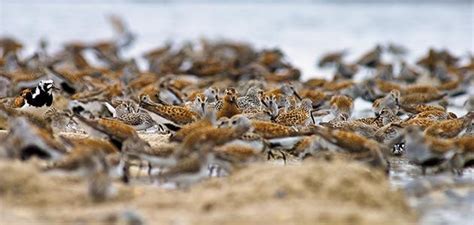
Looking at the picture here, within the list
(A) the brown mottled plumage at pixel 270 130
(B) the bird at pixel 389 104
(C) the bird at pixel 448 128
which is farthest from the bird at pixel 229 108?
(B) the bird at pixel 389 104

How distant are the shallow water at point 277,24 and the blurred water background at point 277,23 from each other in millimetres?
30

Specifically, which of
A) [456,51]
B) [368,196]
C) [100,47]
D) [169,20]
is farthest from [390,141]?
[169,20]

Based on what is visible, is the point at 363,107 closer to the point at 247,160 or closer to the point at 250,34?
the point at 247,160

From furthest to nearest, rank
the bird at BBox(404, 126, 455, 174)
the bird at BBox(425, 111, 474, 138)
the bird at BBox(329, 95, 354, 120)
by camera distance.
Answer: the bird at BBox(329, 95, 354, 120), the bird at BBox(425, 111, 474, 138), the bird at BBox(404, 126, 455, 174)

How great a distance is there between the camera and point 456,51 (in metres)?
27.8

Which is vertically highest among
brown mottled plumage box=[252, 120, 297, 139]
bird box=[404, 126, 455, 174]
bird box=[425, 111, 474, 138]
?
bird box=[425, 111, 474, 138]

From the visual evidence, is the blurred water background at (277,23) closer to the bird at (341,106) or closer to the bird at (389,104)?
the bird at (341,106)

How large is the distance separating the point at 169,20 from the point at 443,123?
33.7m

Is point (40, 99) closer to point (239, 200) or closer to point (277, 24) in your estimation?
point (239, 200)

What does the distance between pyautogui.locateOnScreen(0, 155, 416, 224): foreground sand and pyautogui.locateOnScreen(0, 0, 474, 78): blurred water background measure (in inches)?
609

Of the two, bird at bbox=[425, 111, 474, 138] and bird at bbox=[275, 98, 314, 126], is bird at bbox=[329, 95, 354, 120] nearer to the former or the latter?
bird at bbox=[275, 98, 314, 126]

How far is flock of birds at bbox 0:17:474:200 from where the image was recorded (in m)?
8.50

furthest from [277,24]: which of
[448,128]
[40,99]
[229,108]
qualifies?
→ [448,128]

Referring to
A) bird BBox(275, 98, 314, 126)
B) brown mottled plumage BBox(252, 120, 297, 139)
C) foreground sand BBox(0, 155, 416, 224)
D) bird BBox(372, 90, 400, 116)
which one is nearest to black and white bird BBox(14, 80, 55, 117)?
bird BBox(275, 98, 314, 126)
